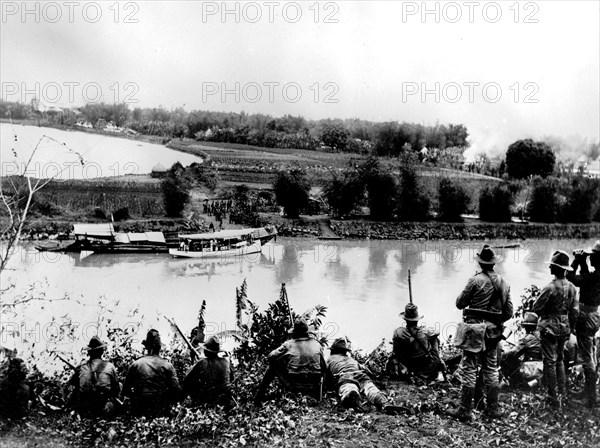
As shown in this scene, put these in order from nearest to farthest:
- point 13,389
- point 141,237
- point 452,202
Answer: point 13,389, point 141,237, point 452,202

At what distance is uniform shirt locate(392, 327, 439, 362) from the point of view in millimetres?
7285

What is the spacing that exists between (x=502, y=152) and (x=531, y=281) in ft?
89.8

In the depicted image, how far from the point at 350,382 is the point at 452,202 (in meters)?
23.6

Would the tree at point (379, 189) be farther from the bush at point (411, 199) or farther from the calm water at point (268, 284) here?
the calm water at point (268, 284)

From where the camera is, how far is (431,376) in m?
7.40

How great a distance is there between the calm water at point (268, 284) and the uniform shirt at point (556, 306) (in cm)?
639

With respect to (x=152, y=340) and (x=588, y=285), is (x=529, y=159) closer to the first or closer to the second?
(x=588, y=285)

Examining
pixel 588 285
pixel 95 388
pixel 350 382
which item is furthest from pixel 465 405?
pixel 95 388

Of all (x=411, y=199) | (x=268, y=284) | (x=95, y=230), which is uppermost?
(x=411, y=199)

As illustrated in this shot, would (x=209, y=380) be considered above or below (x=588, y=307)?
below

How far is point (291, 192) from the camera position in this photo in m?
19.1

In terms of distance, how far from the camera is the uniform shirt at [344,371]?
6.29m

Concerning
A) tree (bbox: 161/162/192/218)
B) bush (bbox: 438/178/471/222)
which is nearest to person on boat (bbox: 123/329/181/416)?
tree (bbox: 161/162/192/218)

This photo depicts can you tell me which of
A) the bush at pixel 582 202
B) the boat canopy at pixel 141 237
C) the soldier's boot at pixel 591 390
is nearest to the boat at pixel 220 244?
the boat canopy at pixel 141 237
